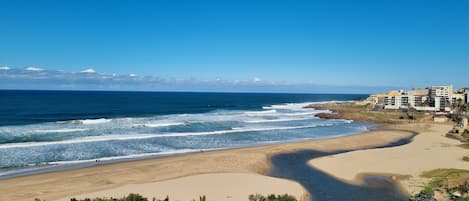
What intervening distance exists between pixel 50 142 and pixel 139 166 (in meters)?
12.9

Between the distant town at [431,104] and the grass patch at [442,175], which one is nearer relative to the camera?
the grass patch at [442,175]

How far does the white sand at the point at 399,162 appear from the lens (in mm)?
20297

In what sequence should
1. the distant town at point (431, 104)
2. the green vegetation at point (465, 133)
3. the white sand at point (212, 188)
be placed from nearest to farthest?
the white sand at point (212, 188) < the green vegetation at point (465, 133) < the distant town at point (431, 104)

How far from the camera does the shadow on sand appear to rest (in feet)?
53.1

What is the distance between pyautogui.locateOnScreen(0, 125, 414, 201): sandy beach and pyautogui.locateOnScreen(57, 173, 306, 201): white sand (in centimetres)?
5

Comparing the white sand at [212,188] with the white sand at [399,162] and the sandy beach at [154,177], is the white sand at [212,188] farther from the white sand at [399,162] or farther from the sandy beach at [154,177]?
the white sand at [399,162]

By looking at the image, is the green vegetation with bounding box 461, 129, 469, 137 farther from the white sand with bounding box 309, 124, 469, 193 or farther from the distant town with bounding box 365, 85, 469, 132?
the distant town with bounding box 365, 85, 469, 132

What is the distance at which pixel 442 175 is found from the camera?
1920 cm

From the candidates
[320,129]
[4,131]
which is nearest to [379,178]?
[320,129]

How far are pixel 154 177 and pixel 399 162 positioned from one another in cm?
1605

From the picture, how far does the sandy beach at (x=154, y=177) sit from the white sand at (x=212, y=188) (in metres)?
0.05

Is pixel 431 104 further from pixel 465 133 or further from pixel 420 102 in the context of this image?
pixel 465 133

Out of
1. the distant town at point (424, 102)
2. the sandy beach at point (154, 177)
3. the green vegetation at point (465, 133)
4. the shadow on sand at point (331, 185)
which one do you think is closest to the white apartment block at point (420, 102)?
the distant town at point (424, 102)

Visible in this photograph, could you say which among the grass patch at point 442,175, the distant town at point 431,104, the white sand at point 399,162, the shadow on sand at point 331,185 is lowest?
the shadow on sand at point 331,185
